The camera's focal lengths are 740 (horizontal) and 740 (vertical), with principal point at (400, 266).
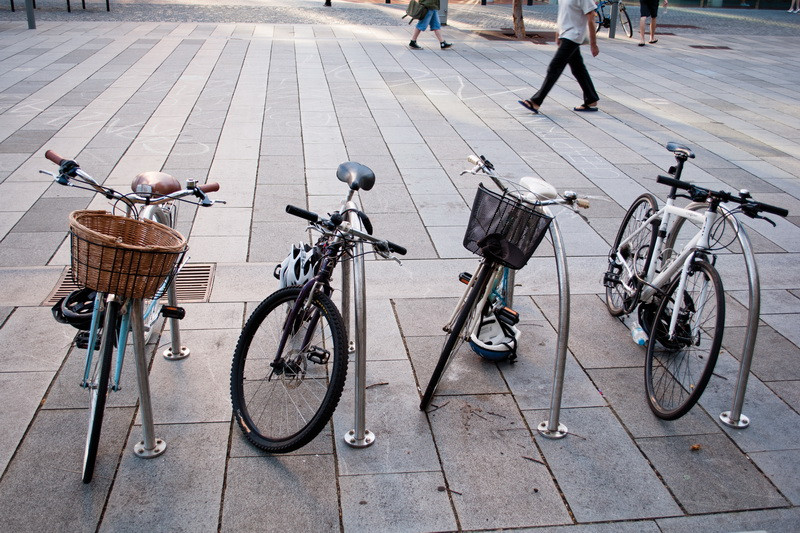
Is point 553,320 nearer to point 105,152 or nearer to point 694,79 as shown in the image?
point 105,152

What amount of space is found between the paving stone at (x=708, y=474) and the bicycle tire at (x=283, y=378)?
60.9 inches

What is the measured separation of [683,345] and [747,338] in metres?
0.42

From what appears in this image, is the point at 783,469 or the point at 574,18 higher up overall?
the point at 574,18

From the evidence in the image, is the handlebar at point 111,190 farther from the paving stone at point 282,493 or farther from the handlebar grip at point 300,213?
the paving stone at point 282,493

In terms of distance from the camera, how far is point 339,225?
10.5 feet

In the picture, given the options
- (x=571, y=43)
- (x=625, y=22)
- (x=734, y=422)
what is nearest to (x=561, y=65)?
(x=571, y=43)

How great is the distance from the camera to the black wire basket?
11.4 feet

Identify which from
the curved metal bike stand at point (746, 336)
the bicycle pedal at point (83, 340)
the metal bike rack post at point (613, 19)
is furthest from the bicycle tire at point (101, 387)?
the metal bike rack post at point (613, 19)

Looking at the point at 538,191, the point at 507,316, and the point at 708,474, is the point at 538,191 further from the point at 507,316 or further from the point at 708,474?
the point at 708,474

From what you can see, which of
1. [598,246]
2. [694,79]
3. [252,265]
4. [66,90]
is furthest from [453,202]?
[694,79]

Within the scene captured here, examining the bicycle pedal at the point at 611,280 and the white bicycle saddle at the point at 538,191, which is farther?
the bicycle pedal at the point at 611,280

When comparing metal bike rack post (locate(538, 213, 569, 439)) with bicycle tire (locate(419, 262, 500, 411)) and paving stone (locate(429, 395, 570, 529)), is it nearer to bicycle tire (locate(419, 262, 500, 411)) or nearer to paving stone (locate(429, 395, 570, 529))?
paving stone (locate(429, 395, 570, 529))

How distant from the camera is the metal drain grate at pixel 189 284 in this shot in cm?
476

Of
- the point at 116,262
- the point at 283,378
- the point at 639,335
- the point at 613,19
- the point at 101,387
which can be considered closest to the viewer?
the point at 116,262
